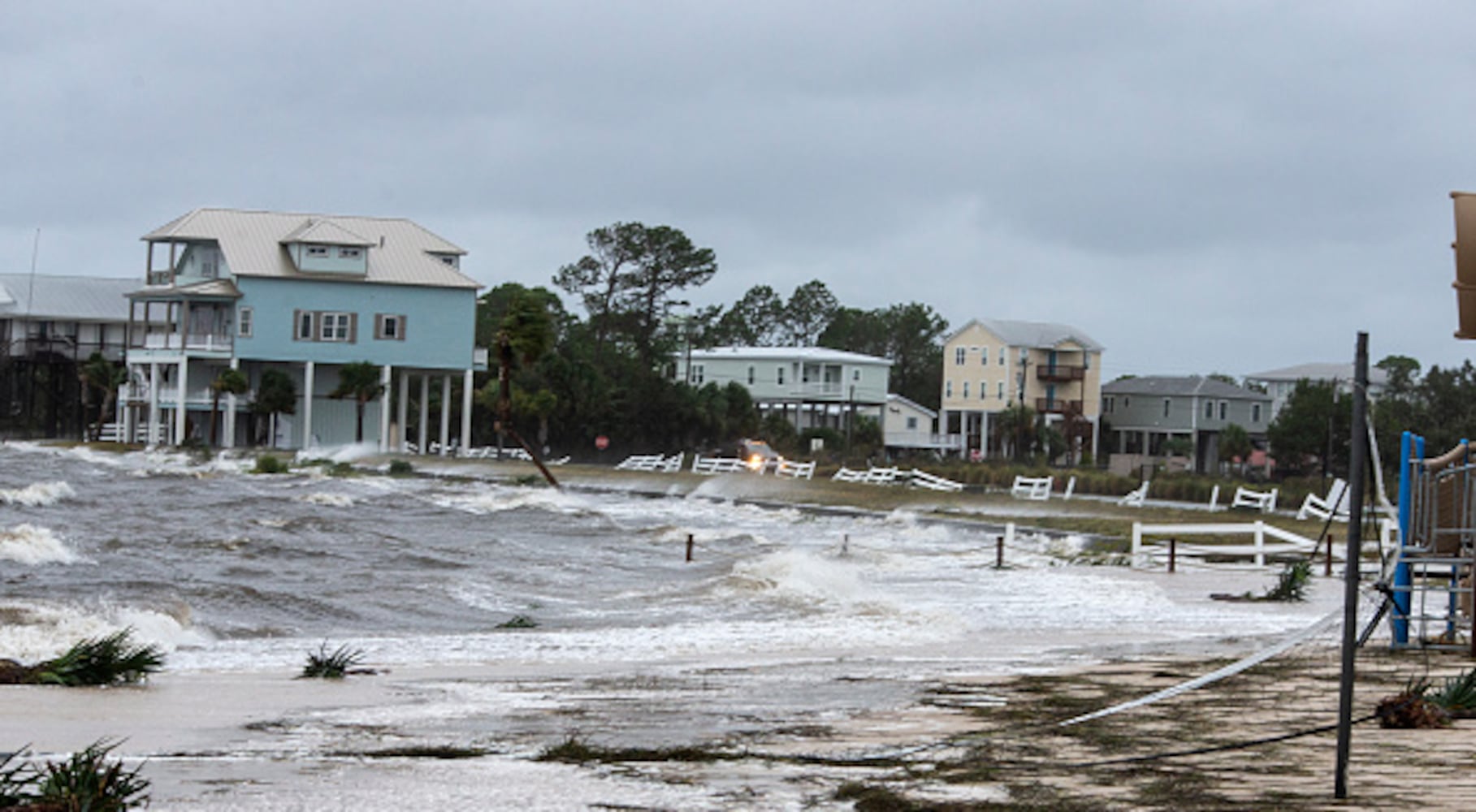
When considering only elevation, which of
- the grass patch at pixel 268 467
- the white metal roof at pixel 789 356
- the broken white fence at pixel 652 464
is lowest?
the grass patch at pixel 268 467

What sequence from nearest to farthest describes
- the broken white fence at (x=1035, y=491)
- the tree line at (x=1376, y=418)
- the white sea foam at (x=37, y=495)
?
the white sea foam at (x=37, y=495)
the broken white fence at (x=1035, y=491)
the tree line at (x=1376, y=418)

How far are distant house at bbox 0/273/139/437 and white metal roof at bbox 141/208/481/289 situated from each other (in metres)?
17.2

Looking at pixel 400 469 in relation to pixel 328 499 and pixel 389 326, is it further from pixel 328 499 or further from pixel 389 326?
pixel 328 499

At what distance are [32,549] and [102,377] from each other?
195ft

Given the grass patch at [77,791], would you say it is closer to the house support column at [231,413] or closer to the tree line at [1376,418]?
the house support column at [231,413]

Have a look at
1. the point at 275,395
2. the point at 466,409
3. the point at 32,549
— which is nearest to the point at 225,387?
the point at 275,395

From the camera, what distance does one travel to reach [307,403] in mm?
69875

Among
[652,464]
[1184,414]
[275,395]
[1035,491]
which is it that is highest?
[1184,414]

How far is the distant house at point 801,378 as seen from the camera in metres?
104

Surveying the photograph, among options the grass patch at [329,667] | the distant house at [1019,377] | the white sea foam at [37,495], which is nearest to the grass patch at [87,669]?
the grass patch at [329,667]

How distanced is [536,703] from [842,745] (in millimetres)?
3064

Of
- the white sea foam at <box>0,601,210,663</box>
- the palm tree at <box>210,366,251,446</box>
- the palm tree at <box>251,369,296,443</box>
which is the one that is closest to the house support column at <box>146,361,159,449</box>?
the palm tree at <box>210,366,251,446</box>

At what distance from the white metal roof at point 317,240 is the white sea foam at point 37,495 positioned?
93.1 ft

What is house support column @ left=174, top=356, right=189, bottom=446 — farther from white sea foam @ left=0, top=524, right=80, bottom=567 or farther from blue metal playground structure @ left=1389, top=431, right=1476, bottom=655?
blue metal playground structure @ left=1389, top=431, right=1476, bottom=655
